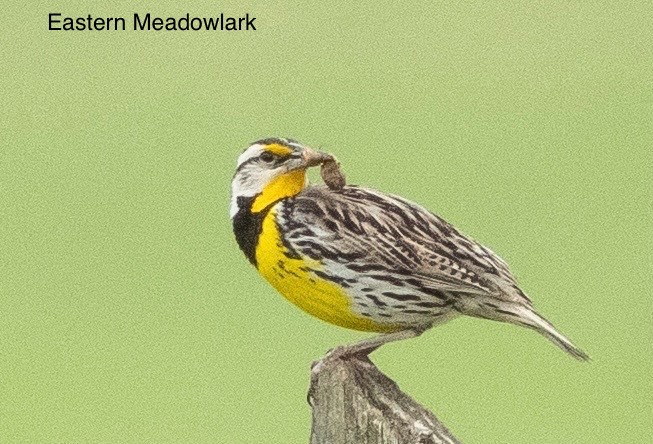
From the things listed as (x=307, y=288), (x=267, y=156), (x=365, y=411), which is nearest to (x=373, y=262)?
(x=307, y=288)

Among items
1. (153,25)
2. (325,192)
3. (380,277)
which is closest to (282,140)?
(325,192)

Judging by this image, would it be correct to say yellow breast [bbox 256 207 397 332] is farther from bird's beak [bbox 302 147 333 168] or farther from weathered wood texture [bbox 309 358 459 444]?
weathered wood texture [bbox 309 358 459 444]

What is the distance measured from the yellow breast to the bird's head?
10 centimetres

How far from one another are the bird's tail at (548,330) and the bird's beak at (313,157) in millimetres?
732

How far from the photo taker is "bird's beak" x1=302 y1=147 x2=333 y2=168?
446 centimetres

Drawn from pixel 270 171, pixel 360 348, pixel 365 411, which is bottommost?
pixel 365 411

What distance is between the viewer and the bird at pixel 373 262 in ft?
14.5

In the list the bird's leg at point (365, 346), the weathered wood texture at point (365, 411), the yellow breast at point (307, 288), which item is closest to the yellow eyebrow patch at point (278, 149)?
the yellow breast at point (307, 288)

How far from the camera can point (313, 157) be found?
4465 millimetres

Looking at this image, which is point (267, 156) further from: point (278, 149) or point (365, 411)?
point (365, 411)

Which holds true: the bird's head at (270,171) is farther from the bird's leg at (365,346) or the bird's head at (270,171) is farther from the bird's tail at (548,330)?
the bird's tail at (548,330)

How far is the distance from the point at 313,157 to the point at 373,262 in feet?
1.18

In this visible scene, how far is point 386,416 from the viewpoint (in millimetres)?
3619

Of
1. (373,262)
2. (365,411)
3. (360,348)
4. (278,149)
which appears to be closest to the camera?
(365,411)
